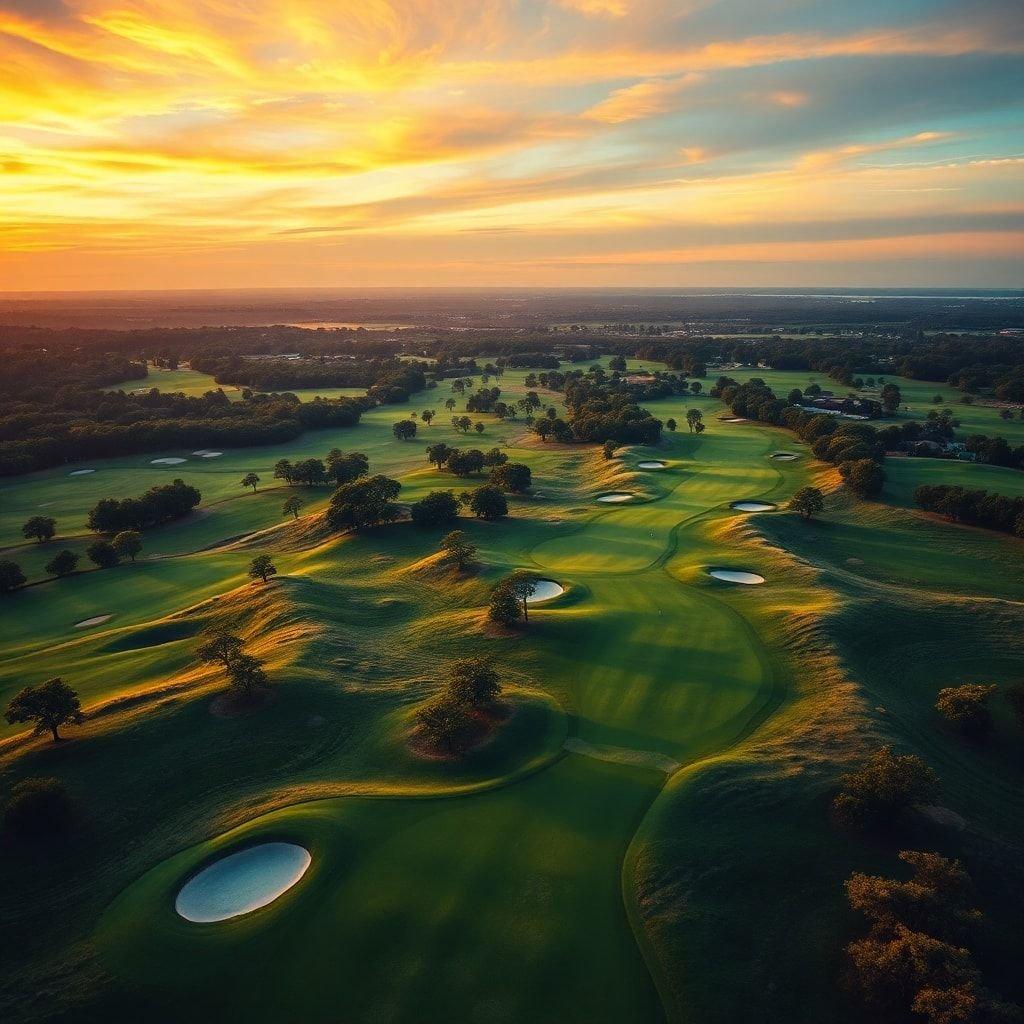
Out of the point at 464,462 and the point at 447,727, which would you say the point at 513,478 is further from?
the point at 447,727

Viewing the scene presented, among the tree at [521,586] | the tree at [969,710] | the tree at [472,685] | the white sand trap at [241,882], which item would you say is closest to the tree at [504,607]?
the tree at [521,586]

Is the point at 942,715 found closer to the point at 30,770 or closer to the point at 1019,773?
the point at 1019,773

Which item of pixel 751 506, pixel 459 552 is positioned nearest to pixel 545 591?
pixel 459 552

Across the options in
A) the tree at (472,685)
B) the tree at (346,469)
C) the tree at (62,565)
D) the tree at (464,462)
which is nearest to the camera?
the tree at (472,685)

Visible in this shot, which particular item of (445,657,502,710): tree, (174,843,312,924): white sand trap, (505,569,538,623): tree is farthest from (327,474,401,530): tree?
(174,843,312,924): white sand trap

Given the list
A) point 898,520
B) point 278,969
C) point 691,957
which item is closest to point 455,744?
point 278,969

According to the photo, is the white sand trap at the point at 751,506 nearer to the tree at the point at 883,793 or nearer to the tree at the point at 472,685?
the tree at the point at 472,685

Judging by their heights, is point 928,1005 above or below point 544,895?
above
